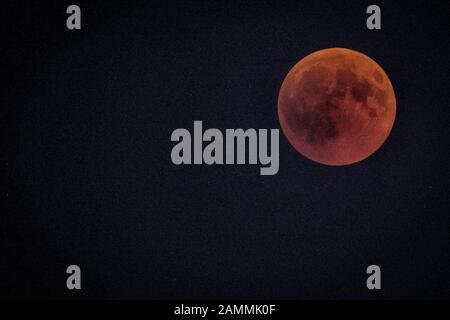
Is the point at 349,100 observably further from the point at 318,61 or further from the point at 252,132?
the point at 252,132

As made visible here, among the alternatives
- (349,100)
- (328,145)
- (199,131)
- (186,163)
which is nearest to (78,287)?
(186,163)

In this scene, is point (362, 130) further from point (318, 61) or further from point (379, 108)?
point (318, 61)

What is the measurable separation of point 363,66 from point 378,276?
2.21 m

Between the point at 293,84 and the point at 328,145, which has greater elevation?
the point at 293,84

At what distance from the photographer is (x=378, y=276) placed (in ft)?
17.6

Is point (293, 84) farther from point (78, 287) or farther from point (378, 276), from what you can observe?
point (78, 287)

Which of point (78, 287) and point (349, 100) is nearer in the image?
point (349, 100)

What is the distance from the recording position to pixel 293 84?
4605 millimetres

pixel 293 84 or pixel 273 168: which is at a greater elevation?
pixel 293 84

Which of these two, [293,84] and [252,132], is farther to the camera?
[252,132]

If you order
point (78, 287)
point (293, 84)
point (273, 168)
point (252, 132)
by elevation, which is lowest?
point (78, 287)

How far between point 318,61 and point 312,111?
20.1 inches

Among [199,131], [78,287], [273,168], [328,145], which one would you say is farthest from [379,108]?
[78,287]

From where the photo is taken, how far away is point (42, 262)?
17.6ft
